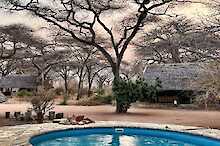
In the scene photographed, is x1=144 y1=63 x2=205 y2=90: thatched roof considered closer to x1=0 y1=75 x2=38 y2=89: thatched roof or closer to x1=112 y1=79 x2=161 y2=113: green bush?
x1=112 y1=79 x2=161 y2=113: green bush

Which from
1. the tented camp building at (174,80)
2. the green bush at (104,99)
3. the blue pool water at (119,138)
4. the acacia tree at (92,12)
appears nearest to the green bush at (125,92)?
the acacia tree at (92,12)

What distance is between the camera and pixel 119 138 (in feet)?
42.2

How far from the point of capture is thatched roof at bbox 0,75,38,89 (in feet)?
143

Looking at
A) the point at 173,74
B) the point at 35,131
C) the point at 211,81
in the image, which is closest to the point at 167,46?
the point at 173,74

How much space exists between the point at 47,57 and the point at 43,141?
26.7 m

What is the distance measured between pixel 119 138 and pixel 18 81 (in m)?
33.4

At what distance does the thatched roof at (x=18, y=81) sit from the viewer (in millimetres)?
43719

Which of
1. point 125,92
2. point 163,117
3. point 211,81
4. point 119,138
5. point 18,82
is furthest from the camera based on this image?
point 18,82

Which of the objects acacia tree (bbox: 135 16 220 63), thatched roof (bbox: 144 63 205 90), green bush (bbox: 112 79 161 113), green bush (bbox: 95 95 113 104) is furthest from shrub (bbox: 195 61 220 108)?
green bush (bbox: 95 95 113 104)

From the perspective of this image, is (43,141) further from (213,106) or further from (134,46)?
(134,46)

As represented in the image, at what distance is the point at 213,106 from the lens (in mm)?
23641

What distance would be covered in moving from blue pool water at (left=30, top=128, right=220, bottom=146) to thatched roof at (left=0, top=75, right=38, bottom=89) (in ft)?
100

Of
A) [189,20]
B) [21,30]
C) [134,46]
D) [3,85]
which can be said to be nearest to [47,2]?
[21,30]

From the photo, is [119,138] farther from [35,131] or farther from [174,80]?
[174,80]
